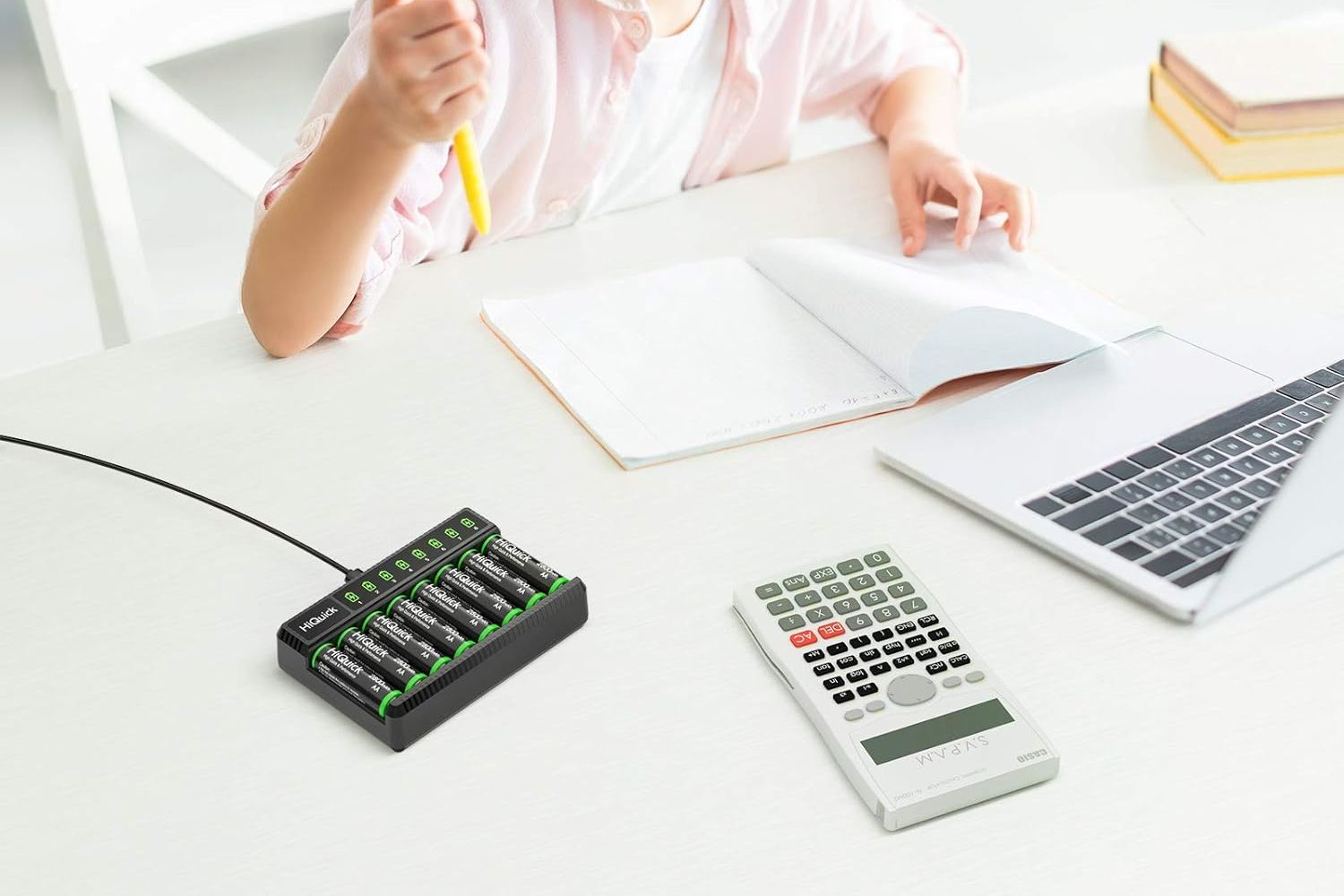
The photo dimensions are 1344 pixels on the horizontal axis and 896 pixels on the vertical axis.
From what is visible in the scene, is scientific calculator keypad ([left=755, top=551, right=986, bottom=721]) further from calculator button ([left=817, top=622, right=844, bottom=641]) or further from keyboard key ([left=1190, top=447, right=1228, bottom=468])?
keyboard key ([left=1190, top=447, right=1228, bottom=468])

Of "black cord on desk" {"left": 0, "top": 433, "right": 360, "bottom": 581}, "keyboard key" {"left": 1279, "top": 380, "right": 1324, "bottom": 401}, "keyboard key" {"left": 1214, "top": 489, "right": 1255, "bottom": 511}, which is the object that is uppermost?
"black cord on desk" {"left": 0, "top": 433, "right": 360, "bottom": 581}

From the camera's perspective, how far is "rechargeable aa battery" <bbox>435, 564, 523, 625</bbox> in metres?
0.55

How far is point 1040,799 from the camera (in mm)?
478

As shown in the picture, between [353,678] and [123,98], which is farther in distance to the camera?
[123,98]

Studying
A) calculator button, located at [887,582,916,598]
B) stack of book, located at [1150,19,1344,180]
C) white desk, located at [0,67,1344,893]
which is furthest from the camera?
stack of book, located at [1150,19,1344,180]

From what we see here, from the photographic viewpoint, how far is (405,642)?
538 mm

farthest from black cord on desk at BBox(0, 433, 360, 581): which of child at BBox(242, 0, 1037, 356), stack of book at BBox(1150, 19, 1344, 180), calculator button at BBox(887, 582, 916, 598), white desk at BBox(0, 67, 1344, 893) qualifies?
stack of book at BBox(1150, 19, 1344, 180)

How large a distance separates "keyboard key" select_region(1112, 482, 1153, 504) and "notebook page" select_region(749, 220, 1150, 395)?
0.38 feet

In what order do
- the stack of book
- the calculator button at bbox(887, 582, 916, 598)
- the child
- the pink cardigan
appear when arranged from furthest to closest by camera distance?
1. the stack of book
2. the pink cardigan
3. the child
4. the calculator button at bbox(887, 582, 916, 598)

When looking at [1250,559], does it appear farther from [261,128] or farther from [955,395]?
[261,128]

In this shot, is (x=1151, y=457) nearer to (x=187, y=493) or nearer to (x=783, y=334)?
(x=783, y=334)

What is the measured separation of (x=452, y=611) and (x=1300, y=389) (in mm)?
441

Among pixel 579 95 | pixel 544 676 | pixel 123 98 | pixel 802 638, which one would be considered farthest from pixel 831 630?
pixel 123 98

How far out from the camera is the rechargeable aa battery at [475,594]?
550 mm
